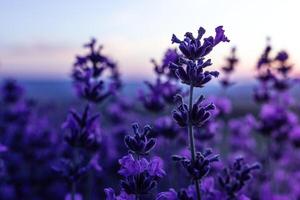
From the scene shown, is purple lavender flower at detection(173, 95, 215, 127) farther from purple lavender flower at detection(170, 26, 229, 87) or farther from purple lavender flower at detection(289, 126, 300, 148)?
purple lavender flower at detection(289, 126, 300, 148)

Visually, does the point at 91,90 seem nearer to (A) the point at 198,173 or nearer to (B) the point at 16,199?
(A) the point at 198,173

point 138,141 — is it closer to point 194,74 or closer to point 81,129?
point 194,74

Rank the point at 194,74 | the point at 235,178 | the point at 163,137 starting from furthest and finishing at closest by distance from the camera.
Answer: the point at 163,137 → the point at 235,178 → the point at 194,74

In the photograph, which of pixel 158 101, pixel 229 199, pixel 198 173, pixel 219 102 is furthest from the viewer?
pixel 219 102

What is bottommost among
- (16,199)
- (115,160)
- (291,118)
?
(16,199)

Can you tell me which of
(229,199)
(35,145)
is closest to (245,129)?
(35,145)

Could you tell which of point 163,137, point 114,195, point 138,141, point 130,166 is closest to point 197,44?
point 138,141

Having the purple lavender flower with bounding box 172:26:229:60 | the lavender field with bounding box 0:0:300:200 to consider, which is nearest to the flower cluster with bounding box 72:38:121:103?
the lavender field with bounding box 0:0:300:200

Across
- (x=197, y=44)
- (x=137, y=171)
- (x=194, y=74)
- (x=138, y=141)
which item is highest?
(x=197, y=44)

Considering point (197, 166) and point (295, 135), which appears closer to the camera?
point (197, 166)
